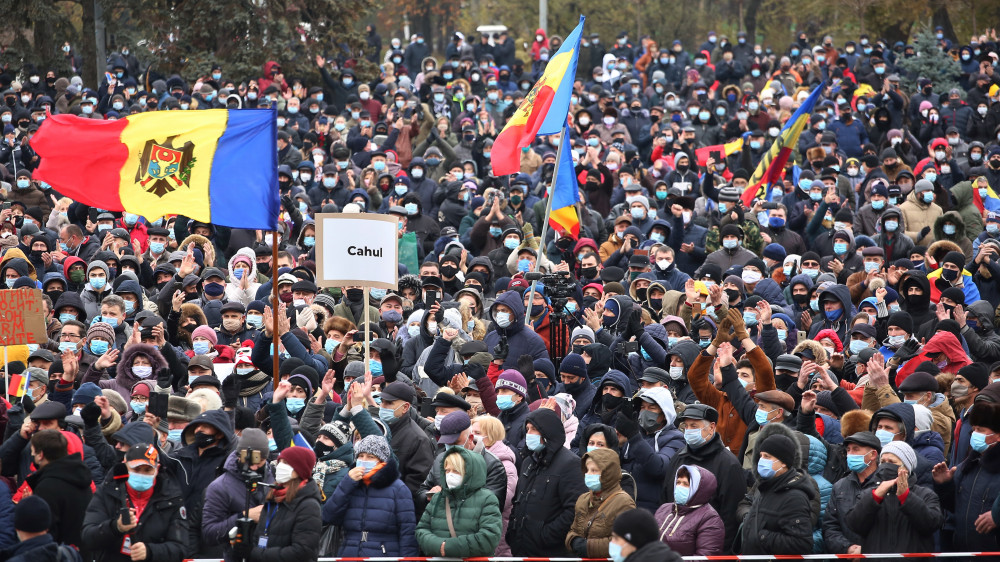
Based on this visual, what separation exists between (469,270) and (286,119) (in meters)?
9.75

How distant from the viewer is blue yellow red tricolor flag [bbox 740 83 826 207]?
1728cm

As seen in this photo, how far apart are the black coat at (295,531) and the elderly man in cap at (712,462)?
8.31 feet

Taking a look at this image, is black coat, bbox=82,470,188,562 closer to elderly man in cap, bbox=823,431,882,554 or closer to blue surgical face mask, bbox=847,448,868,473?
elderly man in cap, bbox=823,431,882,554

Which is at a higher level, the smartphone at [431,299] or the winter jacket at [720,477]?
the smartphone at [431,299]

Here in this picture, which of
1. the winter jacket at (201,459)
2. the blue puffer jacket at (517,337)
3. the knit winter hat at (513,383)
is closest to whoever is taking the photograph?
the winter jacket at (201,459)

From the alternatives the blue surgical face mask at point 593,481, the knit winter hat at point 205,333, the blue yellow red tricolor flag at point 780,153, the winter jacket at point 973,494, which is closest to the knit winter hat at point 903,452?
the winter jacket at point 973,494

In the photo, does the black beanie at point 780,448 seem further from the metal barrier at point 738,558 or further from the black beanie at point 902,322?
the black beanie at point 902,322

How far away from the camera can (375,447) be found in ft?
27.0

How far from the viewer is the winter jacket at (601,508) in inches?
328

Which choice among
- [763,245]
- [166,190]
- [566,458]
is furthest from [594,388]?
[763,245]

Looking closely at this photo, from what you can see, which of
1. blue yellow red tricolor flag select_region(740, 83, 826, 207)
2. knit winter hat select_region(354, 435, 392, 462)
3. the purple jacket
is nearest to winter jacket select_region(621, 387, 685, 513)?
the purple jacket

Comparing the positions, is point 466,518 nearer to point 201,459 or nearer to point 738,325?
point 201,459

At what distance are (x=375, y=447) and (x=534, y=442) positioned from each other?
1.23m

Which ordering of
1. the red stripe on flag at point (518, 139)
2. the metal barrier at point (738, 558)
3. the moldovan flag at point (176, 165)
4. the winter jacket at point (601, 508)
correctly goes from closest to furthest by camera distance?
the metal barrier at point (738, 558)
the winter jacket at point (601, 508)
the moldovan flag at point (176, 165)
the red stripe on flag at point (518, 139)
